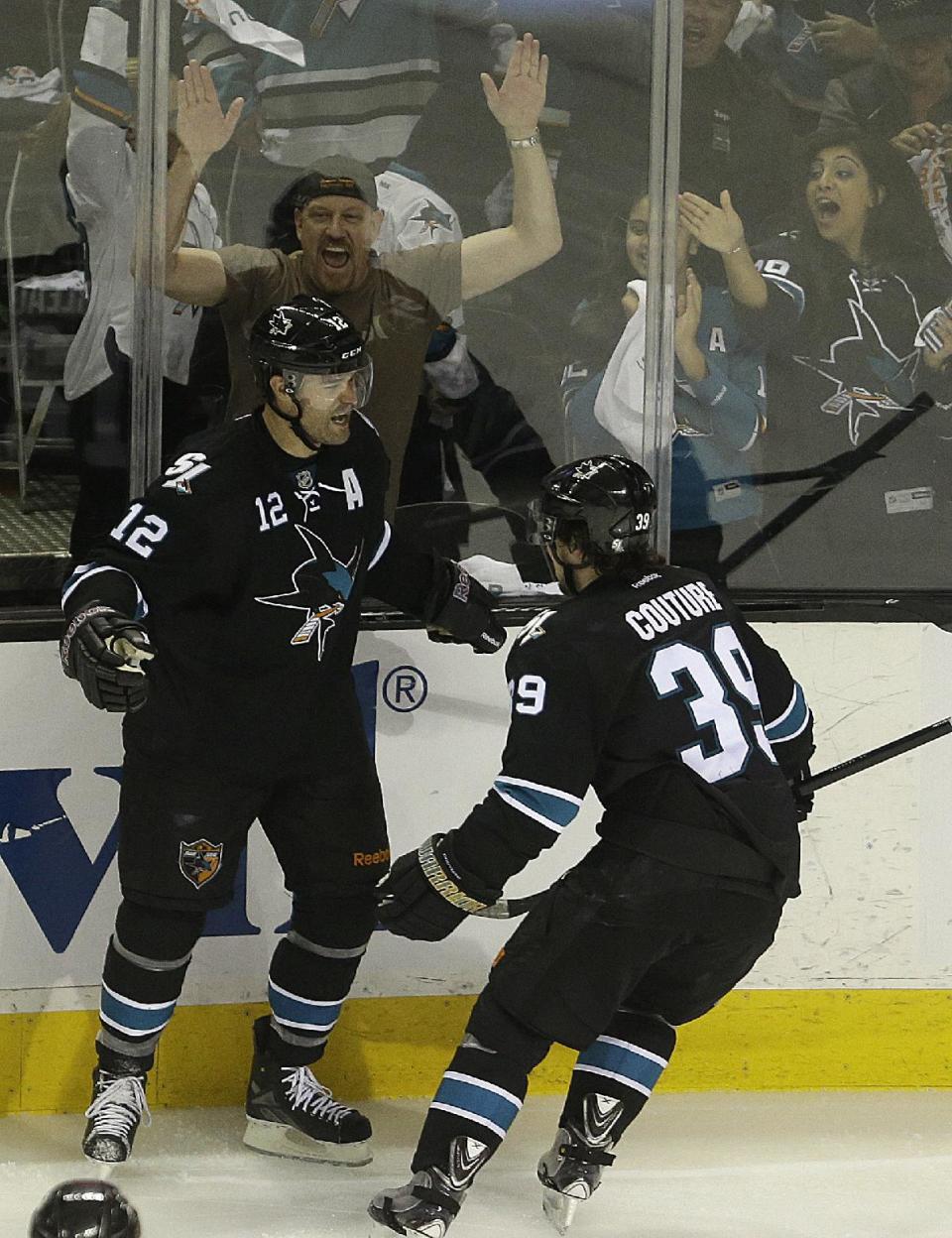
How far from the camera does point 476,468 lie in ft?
10.5

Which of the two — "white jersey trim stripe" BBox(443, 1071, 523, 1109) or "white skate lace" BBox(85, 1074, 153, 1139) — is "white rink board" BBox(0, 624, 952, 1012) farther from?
"white jersey trim stripe" BBox(443, 1071, 523, 1109)

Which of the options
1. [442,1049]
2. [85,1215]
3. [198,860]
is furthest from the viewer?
[442,1049]

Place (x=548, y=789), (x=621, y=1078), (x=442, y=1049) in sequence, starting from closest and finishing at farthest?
(x=548, y=789) < (x=621, y=1078) < (x=442, y=1049)

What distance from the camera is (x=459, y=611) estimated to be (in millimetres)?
2848

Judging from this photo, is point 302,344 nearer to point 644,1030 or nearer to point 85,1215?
point 644,1030

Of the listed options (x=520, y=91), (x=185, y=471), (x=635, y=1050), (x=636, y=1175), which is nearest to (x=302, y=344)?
(x=185, y=471)

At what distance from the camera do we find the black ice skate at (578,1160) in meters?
2.54

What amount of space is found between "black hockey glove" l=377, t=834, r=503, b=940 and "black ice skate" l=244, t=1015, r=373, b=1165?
61 cm

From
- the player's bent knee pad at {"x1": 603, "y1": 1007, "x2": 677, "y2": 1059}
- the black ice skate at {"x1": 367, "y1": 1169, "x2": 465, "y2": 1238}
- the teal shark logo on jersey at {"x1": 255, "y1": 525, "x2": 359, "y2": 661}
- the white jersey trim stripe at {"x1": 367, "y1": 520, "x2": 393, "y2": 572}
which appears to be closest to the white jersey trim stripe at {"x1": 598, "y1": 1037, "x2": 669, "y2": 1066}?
the player's bent knee pad at {"x1": 603, "y1": 1007, "x2": 677, "y2": 1059}

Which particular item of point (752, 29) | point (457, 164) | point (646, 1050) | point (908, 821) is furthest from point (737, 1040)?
point (752, 29)

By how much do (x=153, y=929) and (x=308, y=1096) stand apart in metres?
0.45

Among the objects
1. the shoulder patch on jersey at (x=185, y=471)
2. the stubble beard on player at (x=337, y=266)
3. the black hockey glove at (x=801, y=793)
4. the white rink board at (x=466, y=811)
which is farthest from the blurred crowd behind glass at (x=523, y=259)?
the black hockey glove at (x=801, y=793)

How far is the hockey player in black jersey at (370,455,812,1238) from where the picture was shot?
90.9 inches

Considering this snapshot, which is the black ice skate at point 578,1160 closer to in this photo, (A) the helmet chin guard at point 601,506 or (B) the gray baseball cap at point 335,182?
(A) the helmet chin guard at point 601,506
